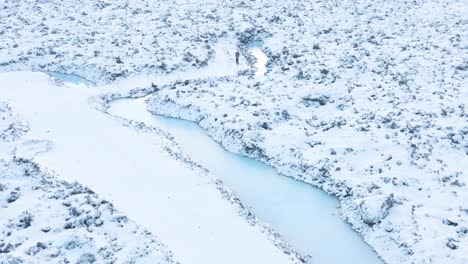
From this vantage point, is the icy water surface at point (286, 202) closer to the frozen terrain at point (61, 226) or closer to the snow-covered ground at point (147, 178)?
the snow-covered ground at point (147, 178)

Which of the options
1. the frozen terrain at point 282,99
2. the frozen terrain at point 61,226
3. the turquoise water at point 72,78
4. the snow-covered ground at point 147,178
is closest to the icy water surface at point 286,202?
the frozen terrain at point 282,99

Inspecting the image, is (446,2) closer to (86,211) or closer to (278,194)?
(278,194)

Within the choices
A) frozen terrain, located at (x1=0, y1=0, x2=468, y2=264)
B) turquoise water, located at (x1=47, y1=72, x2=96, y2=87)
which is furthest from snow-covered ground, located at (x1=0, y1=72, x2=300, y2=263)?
turquoise water, located at (x1=47, y1=72, x2=96, y2=87)

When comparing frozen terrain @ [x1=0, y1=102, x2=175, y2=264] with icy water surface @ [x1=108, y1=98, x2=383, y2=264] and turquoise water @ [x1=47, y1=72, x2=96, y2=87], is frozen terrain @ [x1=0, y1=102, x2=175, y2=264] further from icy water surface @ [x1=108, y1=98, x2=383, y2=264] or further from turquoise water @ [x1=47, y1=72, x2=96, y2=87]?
turquoise water @ [x1=47, y1=72, x2=96, y2=87]

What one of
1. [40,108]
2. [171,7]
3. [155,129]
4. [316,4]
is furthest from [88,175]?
[316,4]

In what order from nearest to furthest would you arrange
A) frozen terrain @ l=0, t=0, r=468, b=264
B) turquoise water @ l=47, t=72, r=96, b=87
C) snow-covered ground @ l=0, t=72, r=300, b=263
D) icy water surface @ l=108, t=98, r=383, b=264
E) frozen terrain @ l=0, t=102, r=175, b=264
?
frozen terrain @ l=0, t=102, r=175, b=264, snow-covered ground @ l=0, t=72, r=300, b=263, icy water surface @ l=108, t=98, r=383, b=264, frozen terrain @ l=0, t=0, r=468, b=264, turquoise water @ l=47, t=72, r=96, b=87

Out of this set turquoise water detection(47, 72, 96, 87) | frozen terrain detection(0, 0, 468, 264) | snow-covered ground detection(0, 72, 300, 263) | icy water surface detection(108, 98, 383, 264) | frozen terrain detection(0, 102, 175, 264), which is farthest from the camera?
turquoise water detection(47, 72, 96, 87)

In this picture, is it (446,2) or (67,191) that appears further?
(446,2)
